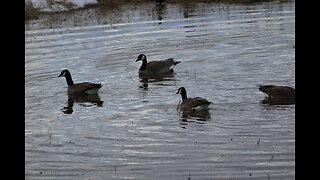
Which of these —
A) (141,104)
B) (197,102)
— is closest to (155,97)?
(141,104)

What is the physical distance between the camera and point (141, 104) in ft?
55.3

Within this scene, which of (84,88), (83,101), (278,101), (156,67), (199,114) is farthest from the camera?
(156,67)

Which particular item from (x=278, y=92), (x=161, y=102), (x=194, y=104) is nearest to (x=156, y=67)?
(x=161, y=102)

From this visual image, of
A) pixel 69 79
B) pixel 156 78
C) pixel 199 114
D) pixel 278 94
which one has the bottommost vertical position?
pixel 156 78

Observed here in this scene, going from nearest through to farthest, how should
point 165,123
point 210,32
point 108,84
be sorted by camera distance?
Result: point 165,123 < point 108,84 < point 210,32

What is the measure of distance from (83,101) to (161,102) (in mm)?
2641

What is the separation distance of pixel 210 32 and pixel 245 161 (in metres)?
18.4

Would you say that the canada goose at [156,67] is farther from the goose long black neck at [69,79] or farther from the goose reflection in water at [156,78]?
the goose long black neck at [69,79]

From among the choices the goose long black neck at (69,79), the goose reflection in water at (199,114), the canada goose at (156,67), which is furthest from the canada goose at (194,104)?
the canada goose at (156,67)

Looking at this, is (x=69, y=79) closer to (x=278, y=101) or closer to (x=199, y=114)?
(x=199, y=114)

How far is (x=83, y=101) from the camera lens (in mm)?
18453

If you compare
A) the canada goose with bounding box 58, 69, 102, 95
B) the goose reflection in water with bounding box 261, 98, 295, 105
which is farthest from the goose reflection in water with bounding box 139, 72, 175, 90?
the goose reflection in water with bounding box 261, 98, 295, 105
